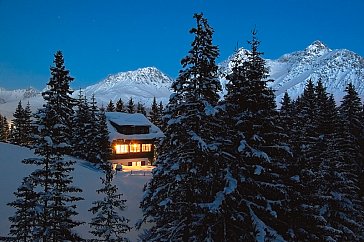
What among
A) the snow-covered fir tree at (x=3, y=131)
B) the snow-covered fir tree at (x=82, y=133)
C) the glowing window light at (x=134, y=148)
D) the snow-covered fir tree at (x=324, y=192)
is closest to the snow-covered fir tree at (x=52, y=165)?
the snow-covered fir tree at (x=324, y=192)

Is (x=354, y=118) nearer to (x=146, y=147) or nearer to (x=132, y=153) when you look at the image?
(x=146, y=147)

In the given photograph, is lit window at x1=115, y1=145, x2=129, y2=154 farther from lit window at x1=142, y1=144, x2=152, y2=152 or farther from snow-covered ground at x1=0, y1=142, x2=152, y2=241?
snow-covered ground at x1=0, y1=142, x2=152, y2=241

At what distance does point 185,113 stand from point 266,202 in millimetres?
4761

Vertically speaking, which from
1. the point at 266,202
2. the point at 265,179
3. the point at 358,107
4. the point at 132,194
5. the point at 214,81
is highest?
the point at 358,107

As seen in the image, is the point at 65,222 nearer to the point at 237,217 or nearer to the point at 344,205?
the point at 237,217

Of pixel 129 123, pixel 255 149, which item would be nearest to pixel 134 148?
pixel 129 123

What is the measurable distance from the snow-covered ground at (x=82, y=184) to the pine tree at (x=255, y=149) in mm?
14849

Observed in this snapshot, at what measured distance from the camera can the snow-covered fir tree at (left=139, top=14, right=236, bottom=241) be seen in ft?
36.7

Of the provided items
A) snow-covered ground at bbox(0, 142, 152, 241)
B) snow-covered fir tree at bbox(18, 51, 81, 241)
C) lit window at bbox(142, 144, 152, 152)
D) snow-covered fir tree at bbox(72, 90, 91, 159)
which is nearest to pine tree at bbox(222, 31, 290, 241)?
snow-covered fir tree at bbox(18, 51, 81, 241)

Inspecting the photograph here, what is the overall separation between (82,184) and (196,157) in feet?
83.2

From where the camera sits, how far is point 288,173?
14.3 m

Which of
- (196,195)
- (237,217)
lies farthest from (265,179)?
(196,195)

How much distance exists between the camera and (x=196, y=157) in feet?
37.4

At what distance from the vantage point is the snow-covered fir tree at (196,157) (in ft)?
36.7
